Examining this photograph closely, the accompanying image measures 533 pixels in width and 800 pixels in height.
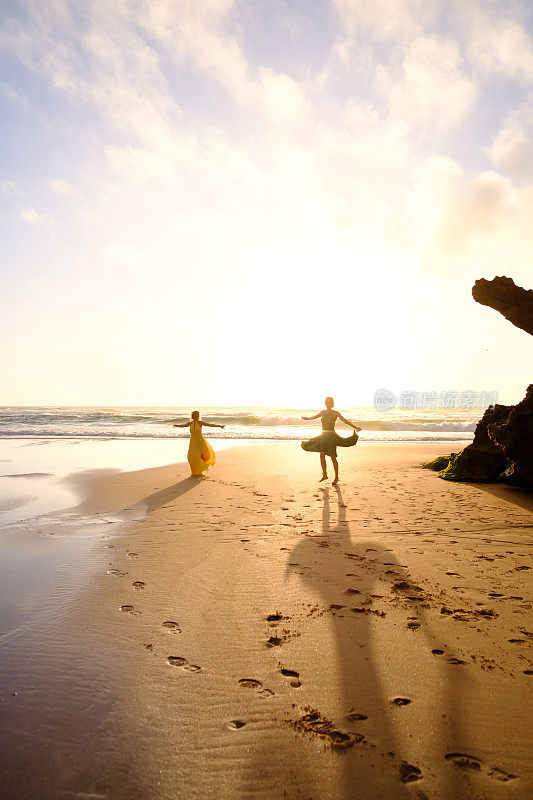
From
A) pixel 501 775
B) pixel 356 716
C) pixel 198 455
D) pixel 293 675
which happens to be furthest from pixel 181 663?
pixel 198 455

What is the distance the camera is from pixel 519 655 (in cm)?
288

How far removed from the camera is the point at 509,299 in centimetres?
782

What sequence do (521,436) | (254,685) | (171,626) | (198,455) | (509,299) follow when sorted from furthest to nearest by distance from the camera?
(198,455), (509,299), (521,436), (171,626), (254,685)

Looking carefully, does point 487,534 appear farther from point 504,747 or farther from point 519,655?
point 504,747

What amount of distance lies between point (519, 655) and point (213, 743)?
6.92 feet

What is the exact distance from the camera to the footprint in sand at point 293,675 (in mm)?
2592

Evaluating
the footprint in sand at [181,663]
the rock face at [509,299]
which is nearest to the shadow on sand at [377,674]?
the footprint in sand at [181,663]

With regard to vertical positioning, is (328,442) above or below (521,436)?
below

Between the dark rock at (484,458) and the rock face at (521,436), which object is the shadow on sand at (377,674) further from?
the dark rock at (484,458)

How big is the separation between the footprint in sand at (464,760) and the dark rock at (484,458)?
8451mm

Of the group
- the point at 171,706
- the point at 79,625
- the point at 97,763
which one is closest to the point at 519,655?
the point at 171,706

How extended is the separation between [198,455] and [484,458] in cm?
693

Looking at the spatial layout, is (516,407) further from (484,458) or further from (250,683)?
(250,683)

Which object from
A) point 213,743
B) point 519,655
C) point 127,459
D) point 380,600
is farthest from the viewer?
point 127,459
